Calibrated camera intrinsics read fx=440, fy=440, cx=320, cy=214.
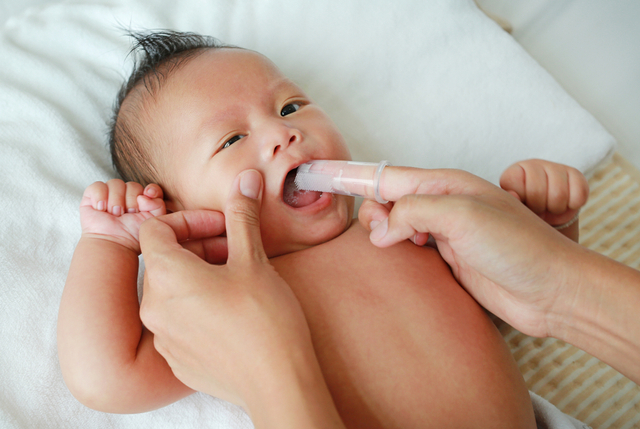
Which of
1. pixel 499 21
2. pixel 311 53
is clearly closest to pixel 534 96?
pixel 499 21

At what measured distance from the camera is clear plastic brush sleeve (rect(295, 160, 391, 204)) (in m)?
1.02

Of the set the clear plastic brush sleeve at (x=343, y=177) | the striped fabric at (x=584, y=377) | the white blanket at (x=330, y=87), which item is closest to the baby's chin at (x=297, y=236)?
the clear plastic brush sleeve at (x=343, y=177)

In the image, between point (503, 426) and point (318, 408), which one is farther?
point (503, 426)

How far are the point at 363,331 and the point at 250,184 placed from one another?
16.8 inches

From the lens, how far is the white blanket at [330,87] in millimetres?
1406

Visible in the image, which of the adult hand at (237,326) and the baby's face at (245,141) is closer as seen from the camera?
the adult hand at (237,326)

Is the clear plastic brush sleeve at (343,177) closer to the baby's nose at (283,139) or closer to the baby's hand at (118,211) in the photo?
the baby's nose at (283,139)

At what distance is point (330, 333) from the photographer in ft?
3.29

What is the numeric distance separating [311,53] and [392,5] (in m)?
0.39

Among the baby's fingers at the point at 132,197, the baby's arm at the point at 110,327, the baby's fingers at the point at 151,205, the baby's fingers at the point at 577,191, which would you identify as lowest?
the baby's arm at the point at 110,327

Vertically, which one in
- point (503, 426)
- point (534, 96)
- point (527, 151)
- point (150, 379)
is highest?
point (534, 96)

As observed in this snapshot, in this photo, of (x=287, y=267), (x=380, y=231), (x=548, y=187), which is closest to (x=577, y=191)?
(x=548, y=187)

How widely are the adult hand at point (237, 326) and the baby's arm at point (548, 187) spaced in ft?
2.35

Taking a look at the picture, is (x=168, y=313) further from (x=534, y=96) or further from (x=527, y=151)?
(x=534, y=96)
